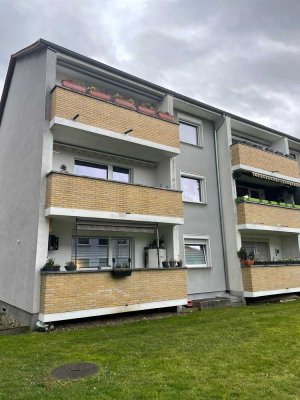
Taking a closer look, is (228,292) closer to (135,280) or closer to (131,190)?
(135,280)

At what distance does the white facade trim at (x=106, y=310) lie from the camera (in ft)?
36.9

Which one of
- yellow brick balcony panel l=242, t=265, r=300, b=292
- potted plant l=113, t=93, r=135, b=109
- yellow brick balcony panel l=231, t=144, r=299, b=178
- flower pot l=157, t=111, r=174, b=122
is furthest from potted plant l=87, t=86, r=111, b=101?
yellow brick balcony panel l=242, t=265, r=300, b=292

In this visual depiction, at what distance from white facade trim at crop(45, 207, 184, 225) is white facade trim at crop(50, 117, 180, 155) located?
12.0 feet

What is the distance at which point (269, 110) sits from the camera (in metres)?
36.6

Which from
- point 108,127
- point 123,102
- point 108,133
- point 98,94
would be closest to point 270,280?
point 108,133

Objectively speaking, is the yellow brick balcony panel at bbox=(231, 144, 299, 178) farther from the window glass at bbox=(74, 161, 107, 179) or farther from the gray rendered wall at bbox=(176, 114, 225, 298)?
the window glass at bbox=(74, 161, 107, 179)

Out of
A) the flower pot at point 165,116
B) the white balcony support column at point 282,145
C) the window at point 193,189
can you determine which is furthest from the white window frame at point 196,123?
the white balcony support column at point 282,145


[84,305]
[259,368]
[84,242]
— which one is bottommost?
[259,368]

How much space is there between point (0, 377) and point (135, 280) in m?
7.43

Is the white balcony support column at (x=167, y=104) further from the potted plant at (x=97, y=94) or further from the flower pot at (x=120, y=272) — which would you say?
the flower pot at (x=120, y=272)

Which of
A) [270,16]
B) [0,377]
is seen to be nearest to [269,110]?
[270,16]

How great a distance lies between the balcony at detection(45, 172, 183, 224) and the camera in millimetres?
12445

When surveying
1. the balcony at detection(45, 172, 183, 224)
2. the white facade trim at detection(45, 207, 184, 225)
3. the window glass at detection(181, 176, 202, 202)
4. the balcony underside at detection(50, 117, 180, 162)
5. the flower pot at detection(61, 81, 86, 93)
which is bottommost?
the white facade trim at detection(45, 207, 184, 225)

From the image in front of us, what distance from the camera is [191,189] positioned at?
19406mm
